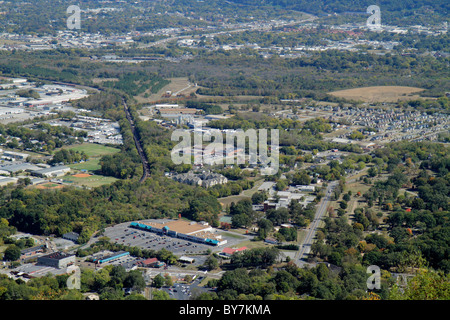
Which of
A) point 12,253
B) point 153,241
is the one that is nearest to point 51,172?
point 153,241

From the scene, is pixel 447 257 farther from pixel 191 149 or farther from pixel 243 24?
pixel 243 24

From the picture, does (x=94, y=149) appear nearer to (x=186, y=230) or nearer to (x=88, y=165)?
(x=88, y=165)

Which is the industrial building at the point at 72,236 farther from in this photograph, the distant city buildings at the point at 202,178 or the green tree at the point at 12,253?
the distant city buildings at the point at 202,178

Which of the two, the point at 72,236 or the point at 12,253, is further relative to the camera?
the point at 72,236

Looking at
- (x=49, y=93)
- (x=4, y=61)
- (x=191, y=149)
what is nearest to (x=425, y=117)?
(x=191, y=149)

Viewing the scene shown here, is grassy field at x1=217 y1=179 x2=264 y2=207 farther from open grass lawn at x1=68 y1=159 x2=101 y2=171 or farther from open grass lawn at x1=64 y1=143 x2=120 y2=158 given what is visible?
open grass lawn at x1=64 y1=143 x2=120 y2=158

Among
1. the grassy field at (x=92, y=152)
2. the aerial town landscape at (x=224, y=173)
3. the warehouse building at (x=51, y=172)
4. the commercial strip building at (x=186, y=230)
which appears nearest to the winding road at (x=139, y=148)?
the aerial town landscape at (x=224, y=173)
